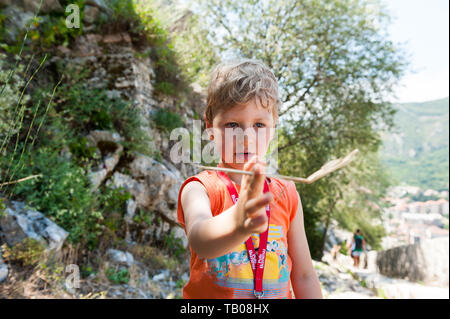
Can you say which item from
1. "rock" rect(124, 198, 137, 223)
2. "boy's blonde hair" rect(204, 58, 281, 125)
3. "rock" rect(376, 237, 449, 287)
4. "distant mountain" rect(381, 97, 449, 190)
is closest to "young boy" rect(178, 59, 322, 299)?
"boy's blonde hair" rect(204, 58, 281, 125)

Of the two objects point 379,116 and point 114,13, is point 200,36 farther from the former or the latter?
point 379,116

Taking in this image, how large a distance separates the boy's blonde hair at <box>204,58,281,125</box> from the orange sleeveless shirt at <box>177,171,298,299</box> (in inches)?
11.6

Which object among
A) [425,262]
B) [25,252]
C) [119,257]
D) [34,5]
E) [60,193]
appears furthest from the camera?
[425,262]

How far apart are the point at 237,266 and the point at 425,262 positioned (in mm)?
8819

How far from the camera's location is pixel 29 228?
340cm

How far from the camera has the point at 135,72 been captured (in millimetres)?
6227

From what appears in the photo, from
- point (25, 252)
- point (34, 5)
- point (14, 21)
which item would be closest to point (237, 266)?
point (25, 252)

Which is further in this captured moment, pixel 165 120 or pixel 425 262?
pixel 425 262

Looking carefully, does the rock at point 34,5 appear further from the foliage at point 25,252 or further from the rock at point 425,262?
the rock at point 425,262

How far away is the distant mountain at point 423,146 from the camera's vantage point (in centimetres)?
9169

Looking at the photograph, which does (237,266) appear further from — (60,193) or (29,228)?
(60,193)

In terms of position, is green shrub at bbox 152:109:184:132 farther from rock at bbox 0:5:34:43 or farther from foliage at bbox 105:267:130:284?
foliage at bbox 105:267:130:284

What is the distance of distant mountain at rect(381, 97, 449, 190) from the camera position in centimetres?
9169
